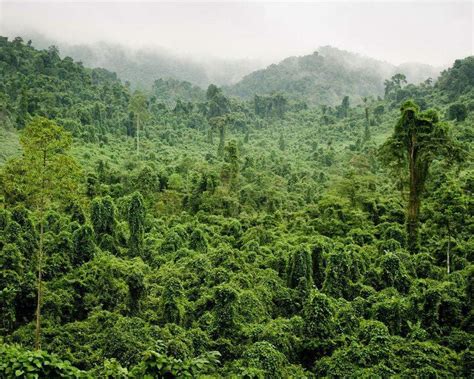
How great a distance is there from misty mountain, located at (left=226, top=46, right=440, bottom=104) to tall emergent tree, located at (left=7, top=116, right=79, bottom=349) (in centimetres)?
10287

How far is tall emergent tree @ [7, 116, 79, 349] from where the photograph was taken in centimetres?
1101

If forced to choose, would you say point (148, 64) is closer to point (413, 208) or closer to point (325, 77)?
point (325, 77)

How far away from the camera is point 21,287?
41.5 feet

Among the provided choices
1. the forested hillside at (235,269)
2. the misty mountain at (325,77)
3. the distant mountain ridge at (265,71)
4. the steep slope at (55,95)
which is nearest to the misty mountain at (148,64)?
the distant mountain ridge at (265,71)

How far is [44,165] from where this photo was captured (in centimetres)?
1117

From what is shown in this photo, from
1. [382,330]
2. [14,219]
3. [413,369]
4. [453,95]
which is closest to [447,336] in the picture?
[382,330]

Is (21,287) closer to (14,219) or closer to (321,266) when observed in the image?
(14,219)

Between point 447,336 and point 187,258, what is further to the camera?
point 187,258

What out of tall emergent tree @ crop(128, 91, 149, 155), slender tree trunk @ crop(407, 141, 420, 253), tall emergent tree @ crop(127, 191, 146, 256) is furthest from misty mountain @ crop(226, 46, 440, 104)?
tall emergent tree @ crop(127, 191, 146, 256)

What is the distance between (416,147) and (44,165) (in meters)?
14.8

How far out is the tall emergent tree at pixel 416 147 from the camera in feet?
56.9

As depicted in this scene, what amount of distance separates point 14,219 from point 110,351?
9.82m

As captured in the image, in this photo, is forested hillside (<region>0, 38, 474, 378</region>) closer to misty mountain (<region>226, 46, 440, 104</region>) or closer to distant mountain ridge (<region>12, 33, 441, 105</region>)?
distant mountain ridge (<region>12, 33, 441, 105</region>)

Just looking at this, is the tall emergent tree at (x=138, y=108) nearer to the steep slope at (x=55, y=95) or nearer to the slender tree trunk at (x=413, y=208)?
the steep slope at (x=55, y=95)
